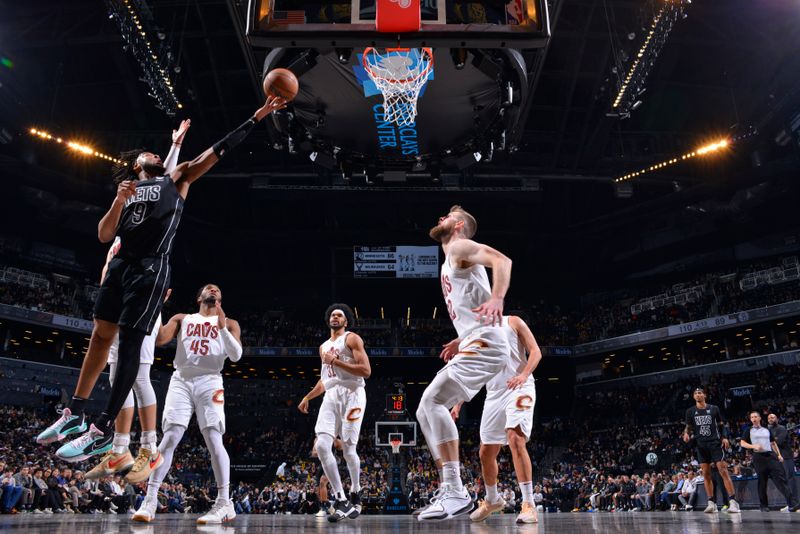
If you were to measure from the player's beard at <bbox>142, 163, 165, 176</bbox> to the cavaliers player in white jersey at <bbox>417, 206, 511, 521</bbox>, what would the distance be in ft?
7.34

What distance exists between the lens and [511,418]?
6.29m

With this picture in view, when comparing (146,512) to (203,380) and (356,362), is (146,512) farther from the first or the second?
(356,362)

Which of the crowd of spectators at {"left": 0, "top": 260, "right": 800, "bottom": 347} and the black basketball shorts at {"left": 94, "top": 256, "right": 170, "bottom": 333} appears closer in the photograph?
the black basketball shorts at {"left": 94, "top": 256, "right": 170, "bottom": 333}

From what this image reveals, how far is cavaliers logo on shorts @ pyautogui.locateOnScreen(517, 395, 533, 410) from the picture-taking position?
634 centimetres

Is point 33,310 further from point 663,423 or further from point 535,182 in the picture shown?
point 663,423

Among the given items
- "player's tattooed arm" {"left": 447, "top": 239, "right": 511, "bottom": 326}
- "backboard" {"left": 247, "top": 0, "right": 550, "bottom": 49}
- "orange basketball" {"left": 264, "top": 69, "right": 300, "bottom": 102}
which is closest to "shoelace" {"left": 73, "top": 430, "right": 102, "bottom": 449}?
"player's tattooed arm" {"left": 447, "top": 239, "right": 511, "bottom": 326}

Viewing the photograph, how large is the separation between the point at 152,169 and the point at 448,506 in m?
3.57

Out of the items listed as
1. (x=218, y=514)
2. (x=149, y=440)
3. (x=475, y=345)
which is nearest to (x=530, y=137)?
(x=475, y=345)

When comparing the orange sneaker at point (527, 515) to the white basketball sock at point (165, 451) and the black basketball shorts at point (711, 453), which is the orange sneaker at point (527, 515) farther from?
the black basketball shorts at point (711, 453)

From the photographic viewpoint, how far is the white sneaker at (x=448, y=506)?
4.84 meters

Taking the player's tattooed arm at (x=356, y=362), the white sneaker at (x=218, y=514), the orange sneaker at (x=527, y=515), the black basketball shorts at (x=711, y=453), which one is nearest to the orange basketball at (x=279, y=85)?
the player's tattooed arm at (x=356, y=362)

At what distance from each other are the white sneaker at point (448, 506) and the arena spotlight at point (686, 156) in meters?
23.2

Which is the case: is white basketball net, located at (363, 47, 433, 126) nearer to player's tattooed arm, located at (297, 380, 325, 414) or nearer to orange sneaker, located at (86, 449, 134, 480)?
player's tattooed arm, located at (297, 380, 325, 414)

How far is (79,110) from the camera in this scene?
80.4 feet
